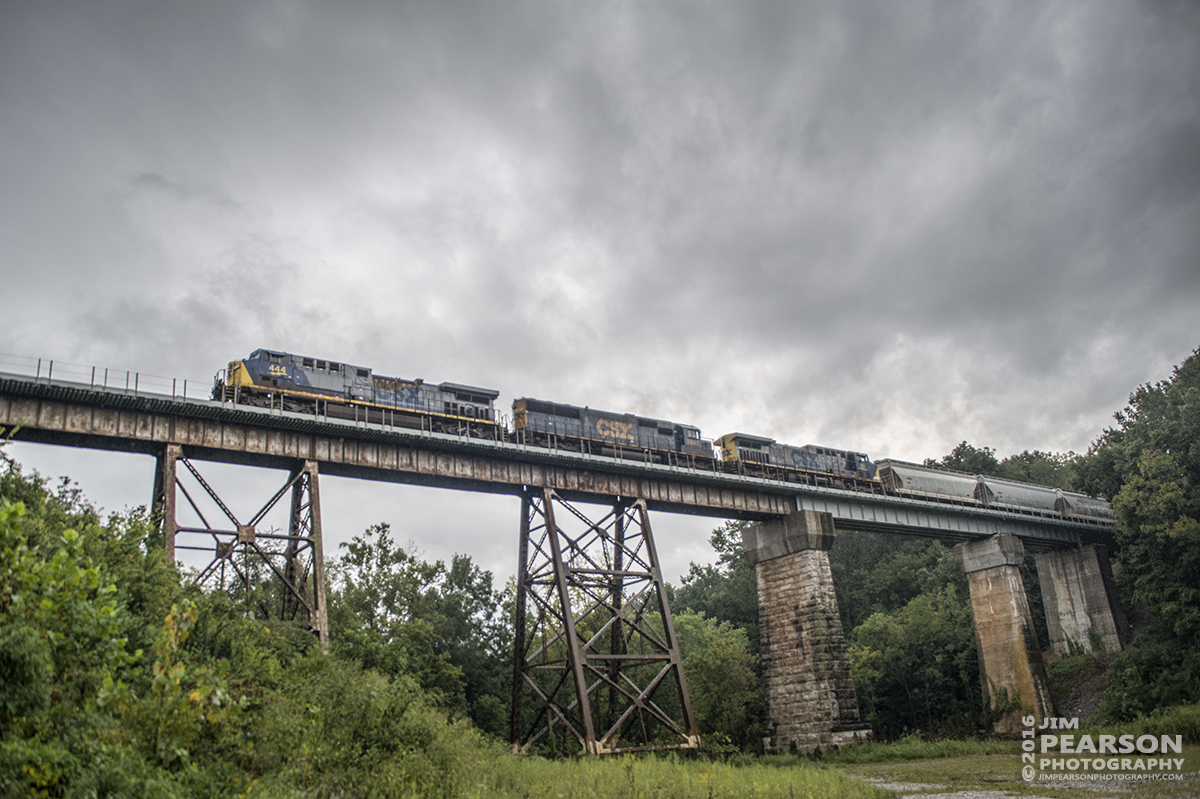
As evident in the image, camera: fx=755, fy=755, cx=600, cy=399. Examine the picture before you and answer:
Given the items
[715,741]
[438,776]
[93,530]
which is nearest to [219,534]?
[93,530]

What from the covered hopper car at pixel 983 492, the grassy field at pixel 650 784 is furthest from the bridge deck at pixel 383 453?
the grassy field at pixel 650 784

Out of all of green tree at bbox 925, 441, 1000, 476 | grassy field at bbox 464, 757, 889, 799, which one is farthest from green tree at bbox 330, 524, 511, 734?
green tree at bbox 925, 441, 1000, 476

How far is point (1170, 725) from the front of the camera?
26422 millimetres

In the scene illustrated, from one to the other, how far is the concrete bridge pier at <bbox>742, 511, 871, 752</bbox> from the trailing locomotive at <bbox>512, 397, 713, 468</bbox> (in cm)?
515

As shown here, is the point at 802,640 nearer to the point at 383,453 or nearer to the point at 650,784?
the point at 383,453

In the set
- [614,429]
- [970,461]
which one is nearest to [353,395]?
[614,429]

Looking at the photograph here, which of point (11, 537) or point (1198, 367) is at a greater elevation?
point (1198, 367)

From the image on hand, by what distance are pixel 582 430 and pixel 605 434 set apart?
1.25 m

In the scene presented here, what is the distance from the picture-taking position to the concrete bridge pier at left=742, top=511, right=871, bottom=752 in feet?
98.2

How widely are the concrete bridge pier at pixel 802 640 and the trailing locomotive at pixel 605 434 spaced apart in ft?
16.9

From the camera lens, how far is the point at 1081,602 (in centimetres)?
4584

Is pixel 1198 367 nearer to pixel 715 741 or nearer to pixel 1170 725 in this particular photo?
pixel 1170 725

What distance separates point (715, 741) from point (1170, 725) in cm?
1692

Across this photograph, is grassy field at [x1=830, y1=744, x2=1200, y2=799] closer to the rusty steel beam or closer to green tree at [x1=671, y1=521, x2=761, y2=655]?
the rusty steel beam
